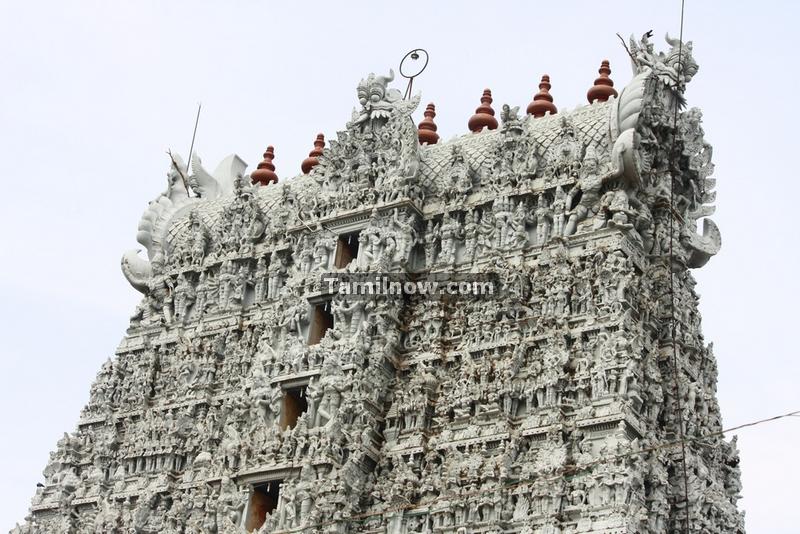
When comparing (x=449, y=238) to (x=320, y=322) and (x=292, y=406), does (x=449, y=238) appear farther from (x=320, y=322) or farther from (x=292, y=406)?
(x=292, y=406)

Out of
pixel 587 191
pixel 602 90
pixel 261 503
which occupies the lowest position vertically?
pixel 261 503

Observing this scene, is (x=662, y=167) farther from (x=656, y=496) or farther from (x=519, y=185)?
(x=656, y=496)

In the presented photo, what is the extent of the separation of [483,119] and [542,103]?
4.27ft

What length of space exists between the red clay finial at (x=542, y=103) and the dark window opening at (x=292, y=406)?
22.8 ft

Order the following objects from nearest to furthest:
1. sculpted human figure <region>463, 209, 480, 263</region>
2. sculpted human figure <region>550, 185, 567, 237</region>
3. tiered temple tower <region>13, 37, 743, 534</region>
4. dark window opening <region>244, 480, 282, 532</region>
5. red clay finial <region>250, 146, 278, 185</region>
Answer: tiered temple tower <region>13, 37, 743, 534</region> → dark window opening <region>244, 480, 282, 532</region> → sculpted human figure <region>550, 185, 567, 237</region> → sculpted human figure <region>463, 209, 480, 263</region> → red clay finial <region>250, 146, 278, 185</region>

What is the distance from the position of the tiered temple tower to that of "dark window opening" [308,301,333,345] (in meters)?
0.05

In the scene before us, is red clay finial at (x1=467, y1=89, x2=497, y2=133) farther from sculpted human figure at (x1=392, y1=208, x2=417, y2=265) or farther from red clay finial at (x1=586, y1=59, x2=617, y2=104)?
sculpted human figure at (x1=392, y1=208, x2=417, y2=265)

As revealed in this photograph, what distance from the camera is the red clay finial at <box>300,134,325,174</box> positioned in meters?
31.4

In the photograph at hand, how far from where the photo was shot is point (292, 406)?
2536 cm

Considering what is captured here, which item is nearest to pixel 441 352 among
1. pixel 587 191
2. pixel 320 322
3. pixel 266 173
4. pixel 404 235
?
pixel 404 235

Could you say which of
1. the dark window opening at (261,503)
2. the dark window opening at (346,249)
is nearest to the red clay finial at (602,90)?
the dark window opening at (346,249)

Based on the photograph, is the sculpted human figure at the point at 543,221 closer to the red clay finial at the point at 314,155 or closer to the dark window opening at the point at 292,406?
the dark window opening at the point at 292,406

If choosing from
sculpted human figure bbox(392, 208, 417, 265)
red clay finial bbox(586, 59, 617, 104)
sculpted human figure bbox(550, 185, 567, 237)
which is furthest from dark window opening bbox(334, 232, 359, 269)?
red clay finial bbox(586, 59, 617, 104)

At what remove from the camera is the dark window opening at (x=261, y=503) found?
24312 mm
